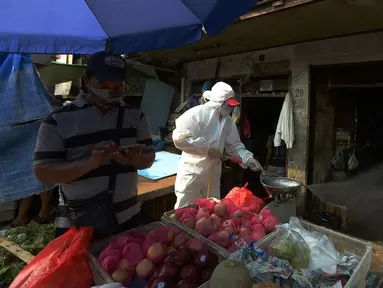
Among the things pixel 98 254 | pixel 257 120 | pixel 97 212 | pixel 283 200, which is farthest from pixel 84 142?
pixel 257 120

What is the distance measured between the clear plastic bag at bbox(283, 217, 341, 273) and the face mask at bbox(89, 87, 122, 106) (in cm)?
145

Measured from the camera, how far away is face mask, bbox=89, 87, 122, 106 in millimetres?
1866

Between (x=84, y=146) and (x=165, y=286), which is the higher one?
(x=84, y=146)

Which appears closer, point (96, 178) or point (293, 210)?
point (96, 178)

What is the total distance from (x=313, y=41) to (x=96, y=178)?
490cm

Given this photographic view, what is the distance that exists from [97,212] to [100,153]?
0.42 metres

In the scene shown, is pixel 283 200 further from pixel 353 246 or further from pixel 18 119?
pixel 18 119

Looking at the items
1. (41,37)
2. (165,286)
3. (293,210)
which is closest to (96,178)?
(165,286)

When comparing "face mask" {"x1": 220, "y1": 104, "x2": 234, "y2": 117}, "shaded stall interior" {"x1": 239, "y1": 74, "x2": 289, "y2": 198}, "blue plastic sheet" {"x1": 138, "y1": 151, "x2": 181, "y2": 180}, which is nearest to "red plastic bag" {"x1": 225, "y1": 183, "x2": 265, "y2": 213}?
"face mask" {"x1": 220, "y1": 104, "x2": 234, "y2": 117}

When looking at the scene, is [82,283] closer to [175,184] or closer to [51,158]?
[51,158]

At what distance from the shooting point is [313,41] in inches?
203

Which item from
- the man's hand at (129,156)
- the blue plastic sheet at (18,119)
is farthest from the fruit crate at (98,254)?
the blue plastic sheet at (18,119)

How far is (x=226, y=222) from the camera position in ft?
6.66

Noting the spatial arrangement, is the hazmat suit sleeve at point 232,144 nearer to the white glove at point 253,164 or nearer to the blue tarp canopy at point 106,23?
the white glove at point 253,164
